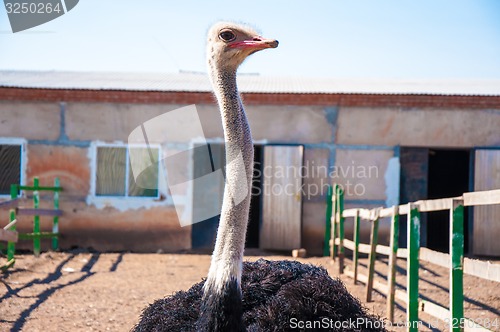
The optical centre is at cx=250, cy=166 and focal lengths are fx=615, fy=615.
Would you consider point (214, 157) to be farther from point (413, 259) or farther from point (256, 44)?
point (256, 44)

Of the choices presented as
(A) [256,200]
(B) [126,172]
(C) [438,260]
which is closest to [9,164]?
(B) [126,172]

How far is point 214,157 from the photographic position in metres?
12.4

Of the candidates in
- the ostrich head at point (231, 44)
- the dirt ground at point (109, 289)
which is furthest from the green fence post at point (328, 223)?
the ostrich head at point (231, 44)

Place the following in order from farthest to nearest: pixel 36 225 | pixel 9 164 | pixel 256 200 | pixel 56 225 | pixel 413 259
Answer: pixel 256 200 < pixel 9 164 < pixel 56 225 < pixel 36 225 < pixel 413 259

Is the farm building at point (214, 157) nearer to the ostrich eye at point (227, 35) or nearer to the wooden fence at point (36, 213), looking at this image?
the wooden fence at point (36, 213)

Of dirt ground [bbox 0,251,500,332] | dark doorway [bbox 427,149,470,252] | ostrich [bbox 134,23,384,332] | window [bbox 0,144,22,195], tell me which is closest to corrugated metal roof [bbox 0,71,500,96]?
window [bbox 0,144,22,195]

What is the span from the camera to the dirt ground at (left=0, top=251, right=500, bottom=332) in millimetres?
5953

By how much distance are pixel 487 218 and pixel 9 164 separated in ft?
30.5

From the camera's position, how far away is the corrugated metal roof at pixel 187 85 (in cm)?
1231

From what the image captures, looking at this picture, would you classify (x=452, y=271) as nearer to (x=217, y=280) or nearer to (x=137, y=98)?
(x=217, y=280)

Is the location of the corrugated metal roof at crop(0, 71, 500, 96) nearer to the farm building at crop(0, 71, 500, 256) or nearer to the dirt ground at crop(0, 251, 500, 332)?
the farm building at crop(0, 71, 500, 256)

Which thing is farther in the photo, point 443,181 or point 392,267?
point 443,181

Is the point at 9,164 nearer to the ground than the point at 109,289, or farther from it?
farther from it

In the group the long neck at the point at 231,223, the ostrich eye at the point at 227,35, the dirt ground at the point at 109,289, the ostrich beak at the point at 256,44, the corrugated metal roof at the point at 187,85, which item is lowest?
the dirt ground at the point at 109,289
